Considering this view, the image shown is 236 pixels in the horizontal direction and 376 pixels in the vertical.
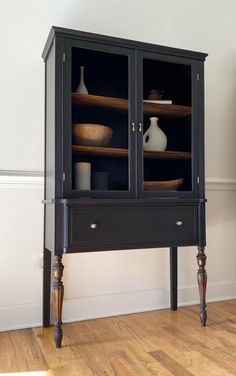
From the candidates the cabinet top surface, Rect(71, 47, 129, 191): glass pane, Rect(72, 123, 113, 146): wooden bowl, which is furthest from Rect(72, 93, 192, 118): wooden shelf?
the cabinet top surface

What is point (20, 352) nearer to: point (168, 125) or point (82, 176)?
point (82, 176)

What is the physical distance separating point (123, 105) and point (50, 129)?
0.37m

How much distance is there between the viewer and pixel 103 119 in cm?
175

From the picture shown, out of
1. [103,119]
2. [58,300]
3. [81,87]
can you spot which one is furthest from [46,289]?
[81,87]

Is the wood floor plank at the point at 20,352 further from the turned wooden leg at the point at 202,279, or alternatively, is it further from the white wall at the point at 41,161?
the turned wooden leg at the point at 202,279

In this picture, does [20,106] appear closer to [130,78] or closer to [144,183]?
[130,78]

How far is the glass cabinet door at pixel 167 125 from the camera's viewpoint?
1784mm

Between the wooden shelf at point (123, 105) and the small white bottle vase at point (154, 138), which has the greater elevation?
the wooden shelf at point (123, 105)

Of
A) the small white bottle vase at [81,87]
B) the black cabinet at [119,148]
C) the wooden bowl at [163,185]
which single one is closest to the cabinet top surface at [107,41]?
the black cabinet at [119,148]

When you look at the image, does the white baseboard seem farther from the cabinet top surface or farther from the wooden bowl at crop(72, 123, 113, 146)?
the cabinet top surface

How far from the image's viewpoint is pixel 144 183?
1734 millimetres

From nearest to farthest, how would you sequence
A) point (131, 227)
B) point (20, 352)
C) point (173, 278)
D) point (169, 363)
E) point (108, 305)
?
point (169, 363) < point (20, 352) < point (131, 227) < point (108, 305) < point (173, 278)

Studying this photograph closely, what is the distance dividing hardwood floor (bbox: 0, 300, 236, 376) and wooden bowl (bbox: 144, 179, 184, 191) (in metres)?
0.71

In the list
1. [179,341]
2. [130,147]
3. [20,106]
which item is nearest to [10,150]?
[20,106]
